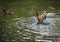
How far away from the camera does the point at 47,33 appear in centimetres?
577

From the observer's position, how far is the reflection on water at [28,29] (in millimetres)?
5605

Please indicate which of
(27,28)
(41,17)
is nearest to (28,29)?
(27,28)

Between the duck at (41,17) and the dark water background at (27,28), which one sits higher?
the duck at (41,17)

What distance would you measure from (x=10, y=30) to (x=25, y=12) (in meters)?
1.94

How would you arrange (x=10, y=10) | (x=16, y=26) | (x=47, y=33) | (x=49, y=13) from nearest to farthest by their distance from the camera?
1. (x=47, y=33)
2. (x=16, y=26)
3. (x=49, y=13)
4. (x=10, y=10)

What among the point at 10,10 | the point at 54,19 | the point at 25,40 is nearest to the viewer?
the point at 25,40

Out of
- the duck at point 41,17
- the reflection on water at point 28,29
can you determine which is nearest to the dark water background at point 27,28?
the reflection on water at point 28,29

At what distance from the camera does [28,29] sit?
6.08 m

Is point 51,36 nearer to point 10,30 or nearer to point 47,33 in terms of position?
point 47,33

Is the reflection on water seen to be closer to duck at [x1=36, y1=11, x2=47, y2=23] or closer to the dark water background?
the dark water background

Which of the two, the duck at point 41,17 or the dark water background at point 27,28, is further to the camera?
the duck at point 41,17

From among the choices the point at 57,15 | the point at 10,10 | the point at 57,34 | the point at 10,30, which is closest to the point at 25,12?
the point at 10,10

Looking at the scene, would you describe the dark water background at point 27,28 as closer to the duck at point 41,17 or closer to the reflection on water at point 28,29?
the reflection on water at point 28,29

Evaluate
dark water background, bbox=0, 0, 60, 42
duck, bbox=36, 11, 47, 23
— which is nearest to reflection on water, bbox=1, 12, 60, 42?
dark water background, bbox=0, 0, 60, 42
